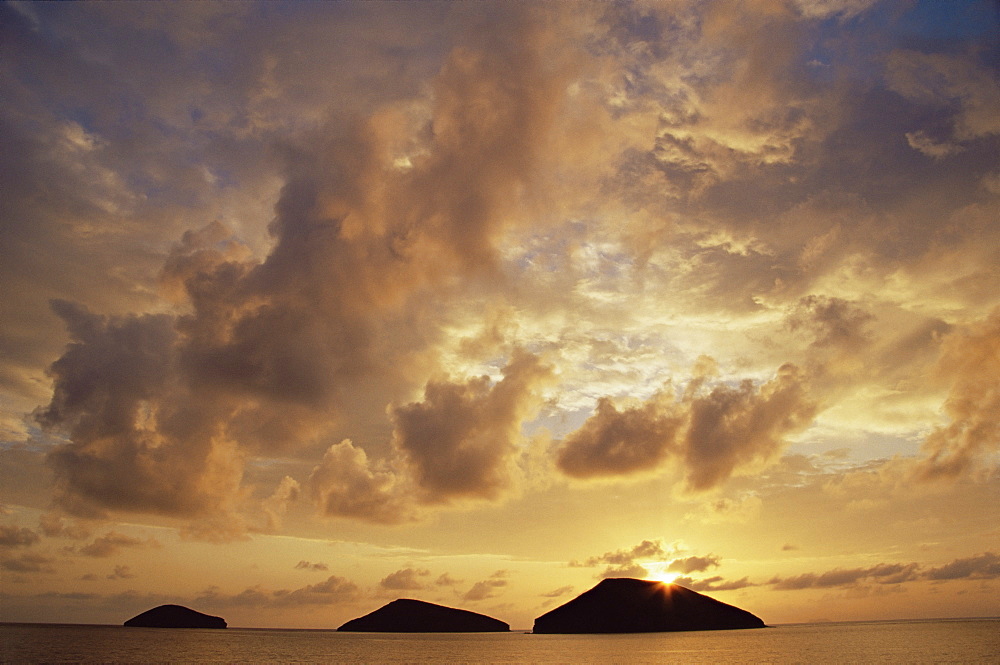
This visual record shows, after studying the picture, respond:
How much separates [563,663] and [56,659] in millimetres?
142944

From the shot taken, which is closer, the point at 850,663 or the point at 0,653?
the point at 850,663

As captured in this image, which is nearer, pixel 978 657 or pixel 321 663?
pixel 978 657

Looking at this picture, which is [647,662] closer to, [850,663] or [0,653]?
[850,663]

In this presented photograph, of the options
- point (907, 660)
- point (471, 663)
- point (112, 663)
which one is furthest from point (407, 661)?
point (907, 660)

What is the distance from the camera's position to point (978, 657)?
177250 mm

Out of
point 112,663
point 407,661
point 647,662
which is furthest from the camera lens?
point 407,661

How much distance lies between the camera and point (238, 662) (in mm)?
190125

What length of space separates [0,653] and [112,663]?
175 ft

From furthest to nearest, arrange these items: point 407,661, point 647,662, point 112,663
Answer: point 407,661 < point 647,662 < point 112,663

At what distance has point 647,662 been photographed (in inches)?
7318

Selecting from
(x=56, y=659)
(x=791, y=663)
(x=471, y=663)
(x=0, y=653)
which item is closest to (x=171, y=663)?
(x=56, y=659)

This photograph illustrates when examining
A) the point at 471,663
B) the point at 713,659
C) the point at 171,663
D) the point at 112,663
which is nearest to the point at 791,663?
the point at 713,659

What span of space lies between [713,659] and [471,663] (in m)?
73.9

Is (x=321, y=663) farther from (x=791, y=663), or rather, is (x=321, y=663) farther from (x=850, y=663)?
(x=850, y=663)
